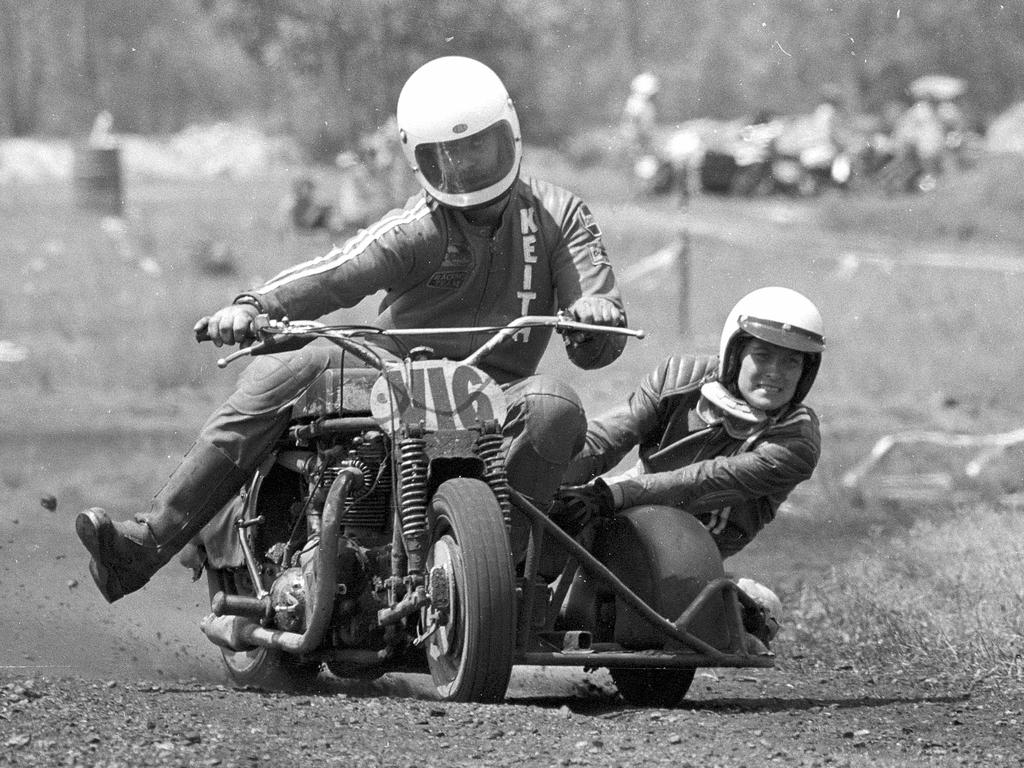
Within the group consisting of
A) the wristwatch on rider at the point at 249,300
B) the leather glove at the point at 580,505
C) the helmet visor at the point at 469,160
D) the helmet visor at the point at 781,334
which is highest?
the helmet visor at the point at 469,160

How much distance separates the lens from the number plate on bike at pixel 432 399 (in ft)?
21.0

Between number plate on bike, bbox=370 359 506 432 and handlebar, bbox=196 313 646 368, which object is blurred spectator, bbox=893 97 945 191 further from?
number plate on bike, bbox=370 359 506 432

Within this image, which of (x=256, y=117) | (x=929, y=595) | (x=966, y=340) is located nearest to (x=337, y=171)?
(x=256, y=117)

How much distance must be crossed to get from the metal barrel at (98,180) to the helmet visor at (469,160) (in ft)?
65.6

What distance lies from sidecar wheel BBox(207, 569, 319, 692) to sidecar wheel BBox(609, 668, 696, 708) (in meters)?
1.10

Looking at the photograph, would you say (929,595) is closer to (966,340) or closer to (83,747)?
(83,747)

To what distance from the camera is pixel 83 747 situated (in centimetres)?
542

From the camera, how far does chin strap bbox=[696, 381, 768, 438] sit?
7.32 m

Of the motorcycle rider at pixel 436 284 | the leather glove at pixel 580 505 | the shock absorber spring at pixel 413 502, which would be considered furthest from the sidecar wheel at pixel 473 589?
the leather glove at pixel 580 505

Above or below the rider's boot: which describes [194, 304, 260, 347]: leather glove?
above

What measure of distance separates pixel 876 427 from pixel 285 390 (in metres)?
9.97

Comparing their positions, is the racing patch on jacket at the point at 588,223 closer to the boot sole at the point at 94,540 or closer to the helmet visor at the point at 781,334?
the helmet visor at the point at 781,334

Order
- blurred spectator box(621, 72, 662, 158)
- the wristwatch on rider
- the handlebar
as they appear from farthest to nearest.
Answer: blurred spectator box(621, 72, 662, 158) < the wristwatch on rider < the handlebar

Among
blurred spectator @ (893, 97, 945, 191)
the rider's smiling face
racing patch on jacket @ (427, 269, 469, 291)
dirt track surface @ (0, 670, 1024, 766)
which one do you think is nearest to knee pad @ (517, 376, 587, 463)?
racing patch on jacket @ (427, 269, 469, 291)
